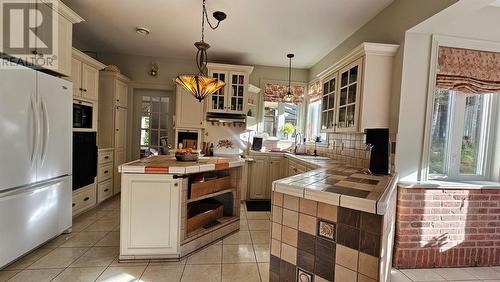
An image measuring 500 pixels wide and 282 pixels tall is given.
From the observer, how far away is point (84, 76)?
10.2 ft

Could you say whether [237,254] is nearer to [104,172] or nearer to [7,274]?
[7,274]

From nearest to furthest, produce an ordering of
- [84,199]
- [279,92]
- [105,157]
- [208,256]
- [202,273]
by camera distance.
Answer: [202,273] < [208,256] < [84,199] < [105,157] < [279,92]

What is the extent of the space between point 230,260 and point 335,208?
4.81 feet

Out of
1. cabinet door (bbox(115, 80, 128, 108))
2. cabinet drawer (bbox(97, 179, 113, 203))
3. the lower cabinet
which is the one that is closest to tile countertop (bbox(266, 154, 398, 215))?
the lower cabinet

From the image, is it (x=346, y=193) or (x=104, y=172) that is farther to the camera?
(x=104, y=172)

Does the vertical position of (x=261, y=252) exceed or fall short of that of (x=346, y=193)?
it falls short

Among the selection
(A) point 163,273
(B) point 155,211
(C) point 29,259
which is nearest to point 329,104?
(B) point 155,211

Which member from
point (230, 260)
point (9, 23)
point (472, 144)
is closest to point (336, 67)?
point (472, 144)

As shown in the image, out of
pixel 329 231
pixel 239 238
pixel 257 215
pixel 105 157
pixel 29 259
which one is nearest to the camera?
pixel 329 231

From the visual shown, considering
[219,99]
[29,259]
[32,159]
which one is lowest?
[29,259]

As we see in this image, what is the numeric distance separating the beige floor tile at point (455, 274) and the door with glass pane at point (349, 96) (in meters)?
1.55

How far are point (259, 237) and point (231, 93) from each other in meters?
2.54

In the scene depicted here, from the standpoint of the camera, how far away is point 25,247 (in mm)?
1993

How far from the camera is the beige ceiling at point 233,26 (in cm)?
244
